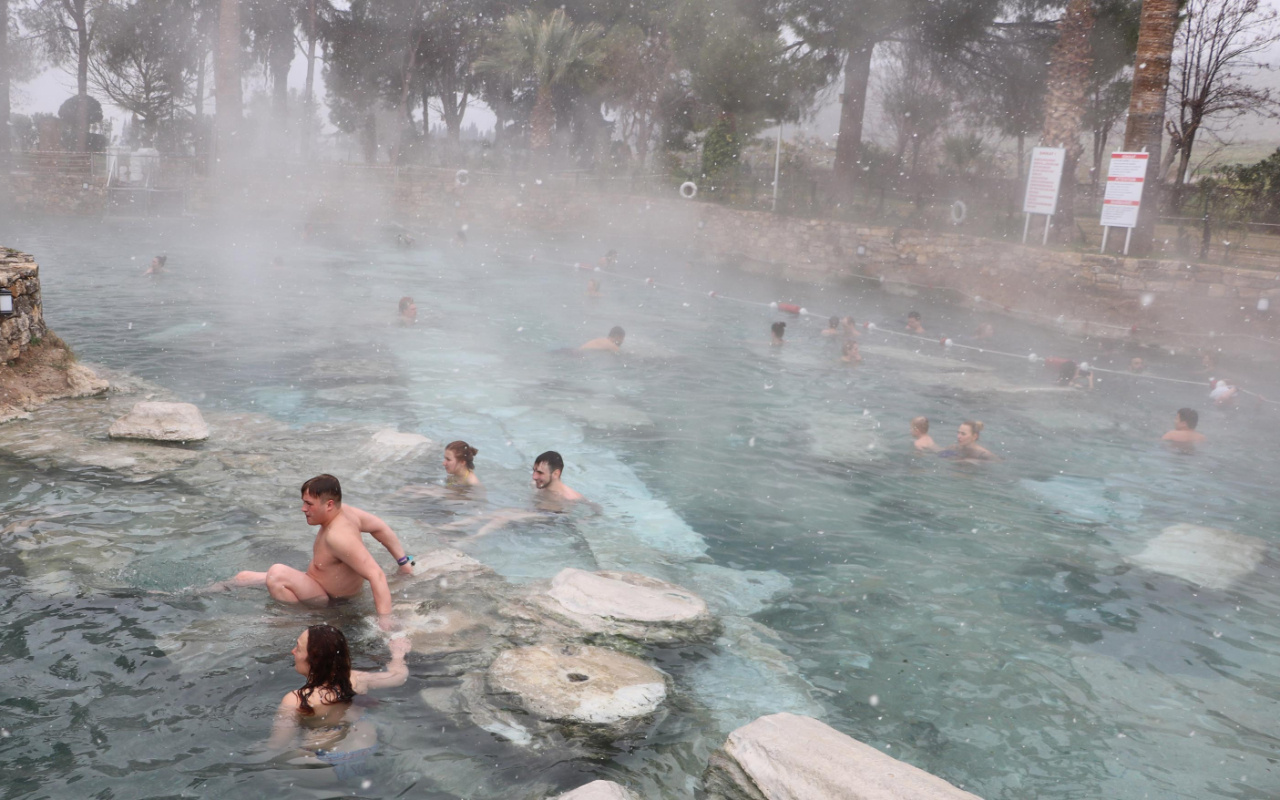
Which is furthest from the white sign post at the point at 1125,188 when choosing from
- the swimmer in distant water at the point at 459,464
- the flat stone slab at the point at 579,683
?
the flat stone slab at the point at 579,683

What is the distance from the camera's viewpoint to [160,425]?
27.8 ft

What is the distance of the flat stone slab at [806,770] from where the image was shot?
151 inches

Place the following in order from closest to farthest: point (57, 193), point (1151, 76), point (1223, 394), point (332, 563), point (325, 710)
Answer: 1. point (325, 710)
2. point (332, 563)
3. point (1223, 394)
4. point (1151, 76)
5. point (57, 193)

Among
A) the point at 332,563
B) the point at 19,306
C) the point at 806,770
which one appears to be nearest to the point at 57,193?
the point at 19,306

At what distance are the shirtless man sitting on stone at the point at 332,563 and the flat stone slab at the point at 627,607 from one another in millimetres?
1028

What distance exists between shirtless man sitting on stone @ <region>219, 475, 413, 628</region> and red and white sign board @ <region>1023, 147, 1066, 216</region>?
16628mm

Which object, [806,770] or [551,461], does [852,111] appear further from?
[806,770]

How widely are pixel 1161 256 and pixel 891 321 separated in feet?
17.0

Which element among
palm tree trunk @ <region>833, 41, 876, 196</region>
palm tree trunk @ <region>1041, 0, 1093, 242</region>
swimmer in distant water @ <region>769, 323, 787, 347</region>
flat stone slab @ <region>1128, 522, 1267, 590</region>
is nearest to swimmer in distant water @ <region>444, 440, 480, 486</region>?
flat stone slab @ <region>1128, 522, 1267, 590</region>

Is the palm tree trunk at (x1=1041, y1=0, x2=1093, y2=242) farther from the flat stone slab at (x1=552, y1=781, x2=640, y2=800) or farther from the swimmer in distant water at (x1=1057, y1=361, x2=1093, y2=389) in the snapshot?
the flat stone slab at (x1=552, y1=781, x2=640, y2=800)

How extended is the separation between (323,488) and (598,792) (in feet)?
8.35

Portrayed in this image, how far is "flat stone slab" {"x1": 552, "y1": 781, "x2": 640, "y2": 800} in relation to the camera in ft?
12.7

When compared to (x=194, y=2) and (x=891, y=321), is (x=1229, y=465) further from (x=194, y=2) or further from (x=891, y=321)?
(x=194, y=2)

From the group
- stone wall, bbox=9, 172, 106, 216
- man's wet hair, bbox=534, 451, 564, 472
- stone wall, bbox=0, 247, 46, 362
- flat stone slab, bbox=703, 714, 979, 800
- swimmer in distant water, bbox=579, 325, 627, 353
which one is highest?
stone wall, bbox=9, 172, 106, 216
